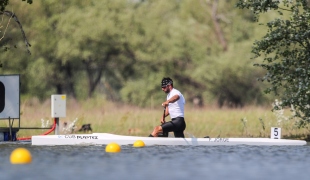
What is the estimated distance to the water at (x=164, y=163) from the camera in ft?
50.4

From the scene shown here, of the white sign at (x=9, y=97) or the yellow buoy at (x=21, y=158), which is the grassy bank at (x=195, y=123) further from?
the yellow buoy at (x=21, y=158)

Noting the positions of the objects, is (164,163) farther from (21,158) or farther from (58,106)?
(58,106)

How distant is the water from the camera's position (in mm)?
15359

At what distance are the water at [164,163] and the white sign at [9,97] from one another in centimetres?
309

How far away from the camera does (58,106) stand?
1009 inches

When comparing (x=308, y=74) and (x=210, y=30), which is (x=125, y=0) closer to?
(x=210, y=30)

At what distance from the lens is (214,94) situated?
53.9 metres

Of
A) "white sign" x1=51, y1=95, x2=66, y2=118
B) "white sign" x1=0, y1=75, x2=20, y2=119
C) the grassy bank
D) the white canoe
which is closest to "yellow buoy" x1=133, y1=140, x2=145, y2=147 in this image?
the white canoe

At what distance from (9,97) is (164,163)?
943 centimetres

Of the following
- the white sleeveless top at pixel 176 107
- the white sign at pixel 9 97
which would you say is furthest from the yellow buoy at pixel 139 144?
the white sign at pixel 9 97

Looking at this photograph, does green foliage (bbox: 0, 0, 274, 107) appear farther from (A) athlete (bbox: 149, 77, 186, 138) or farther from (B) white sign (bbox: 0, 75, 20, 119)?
(A) athlete (bbox: 149, 77, 186, 138)

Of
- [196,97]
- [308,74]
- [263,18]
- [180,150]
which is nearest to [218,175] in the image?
[180,150]

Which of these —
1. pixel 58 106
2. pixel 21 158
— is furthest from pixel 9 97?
pixel 21 158

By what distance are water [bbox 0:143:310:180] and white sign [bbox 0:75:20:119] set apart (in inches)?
121
